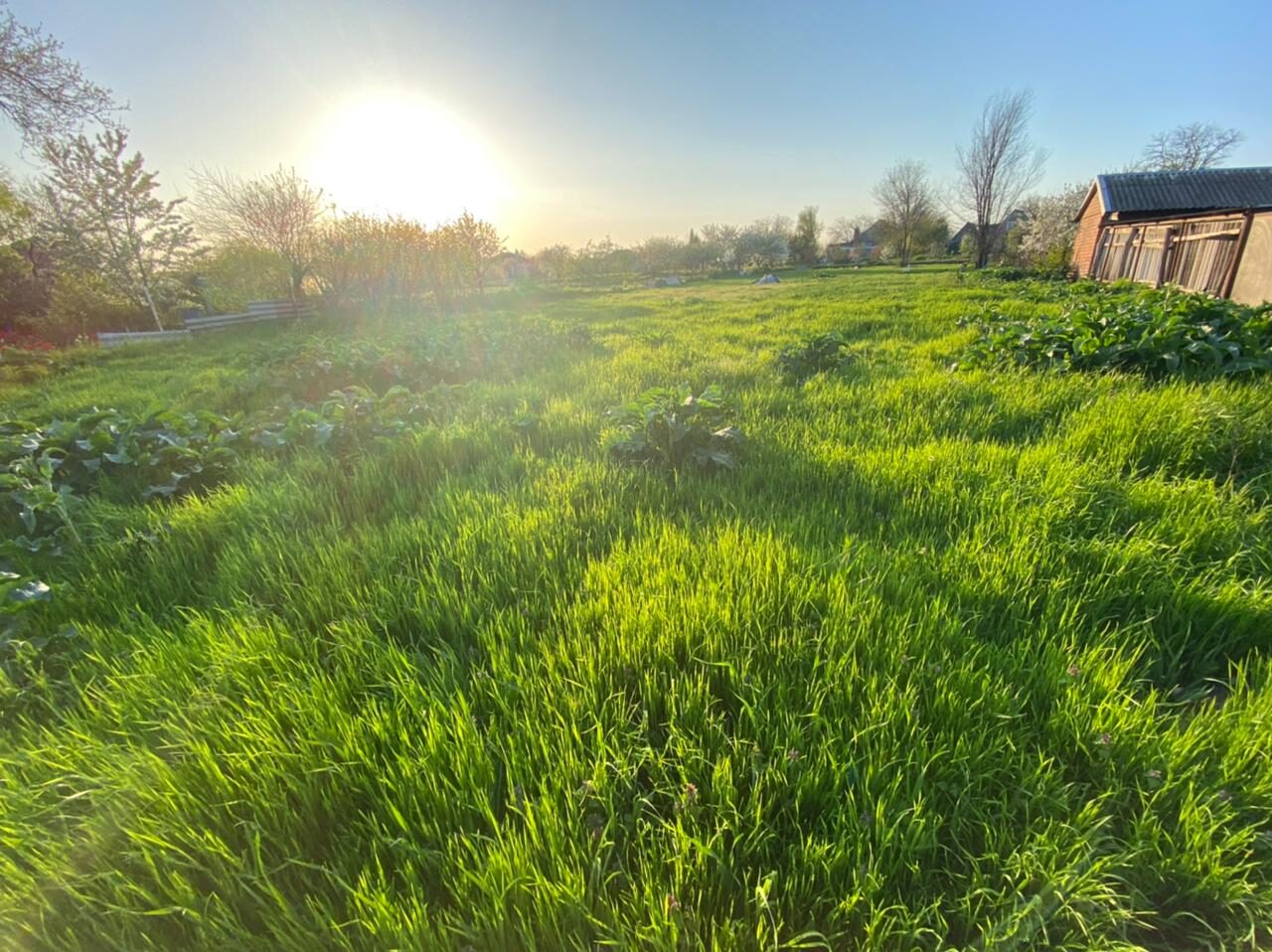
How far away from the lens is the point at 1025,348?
528cm

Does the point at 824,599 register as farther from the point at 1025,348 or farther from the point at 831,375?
the point at 1025,348

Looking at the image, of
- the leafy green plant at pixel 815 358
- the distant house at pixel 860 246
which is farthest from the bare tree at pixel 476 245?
the distant house at pixel 860 246

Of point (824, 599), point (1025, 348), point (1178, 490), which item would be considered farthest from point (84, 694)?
point (1025, 348)

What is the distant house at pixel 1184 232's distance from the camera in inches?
390

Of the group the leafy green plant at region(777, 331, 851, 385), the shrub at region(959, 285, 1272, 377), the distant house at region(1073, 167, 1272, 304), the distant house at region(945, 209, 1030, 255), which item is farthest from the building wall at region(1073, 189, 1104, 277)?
the leafy green plant at region(777, 331, 851, 385)

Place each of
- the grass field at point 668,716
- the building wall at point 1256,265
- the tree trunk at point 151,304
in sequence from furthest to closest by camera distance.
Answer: the tree trunk at point 151,304 → the building wall at point 1256,265 → the grass field at point 668,716

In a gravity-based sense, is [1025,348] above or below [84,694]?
Answer: above

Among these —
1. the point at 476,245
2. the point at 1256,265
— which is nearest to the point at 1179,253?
the point at 1256,265

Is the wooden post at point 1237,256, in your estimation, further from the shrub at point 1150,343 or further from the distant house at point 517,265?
the distant house at point 517,265

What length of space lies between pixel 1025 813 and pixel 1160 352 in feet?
18.2

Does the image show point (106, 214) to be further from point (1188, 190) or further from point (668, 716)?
point (1188, 190)

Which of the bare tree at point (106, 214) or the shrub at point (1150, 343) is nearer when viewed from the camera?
the shrub at point (1150, 343)

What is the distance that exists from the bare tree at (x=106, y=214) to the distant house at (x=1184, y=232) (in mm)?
34834

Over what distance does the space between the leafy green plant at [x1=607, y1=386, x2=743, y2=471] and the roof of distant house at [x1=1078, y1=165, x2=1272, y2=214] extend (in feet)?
94.7
